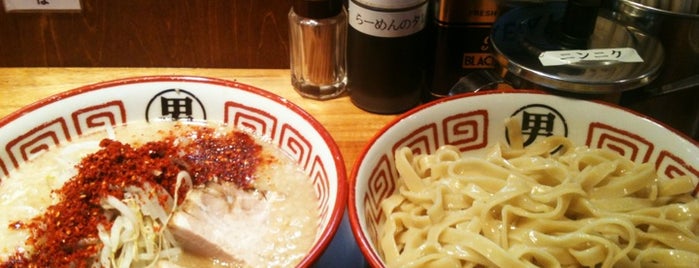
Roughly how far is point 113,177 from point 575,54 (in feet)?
A: 3.16

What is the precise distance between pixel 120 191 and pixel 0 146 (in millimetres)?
319

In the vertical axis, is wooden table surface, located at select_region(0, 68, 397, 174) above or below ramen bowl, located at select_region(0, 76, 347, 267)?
below

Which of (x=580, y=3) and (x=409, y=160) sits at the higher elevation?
(x=580, y=3)

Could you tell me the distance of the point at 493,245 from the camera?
44.3 inches

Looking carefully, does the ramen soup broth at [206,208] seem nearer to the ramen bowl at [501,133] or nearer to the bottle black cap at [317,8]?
the ramen bowl at [501,133]

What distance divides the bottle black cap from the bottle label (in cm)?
8

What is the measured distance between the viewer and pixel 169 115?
1515 millimetres

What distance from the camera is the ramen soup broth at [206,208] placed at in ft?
3.99

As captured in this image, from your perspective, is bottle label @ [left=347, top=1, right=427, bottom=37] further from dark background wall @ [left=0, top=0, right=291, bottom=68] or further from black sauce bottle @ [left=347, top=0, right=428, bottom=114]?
dark background wall @ [left=0, top=0, right=291, bottom=68]

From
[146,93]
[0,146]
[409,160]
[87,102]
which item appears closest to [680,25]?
[409,160]

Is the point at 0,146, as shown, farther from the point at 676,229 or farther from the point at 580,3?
the point at 676,229

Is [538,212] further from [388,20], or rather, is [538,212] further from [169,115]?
[169,115]

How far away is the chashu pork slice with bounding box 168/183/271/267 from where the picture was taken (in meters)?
1.21

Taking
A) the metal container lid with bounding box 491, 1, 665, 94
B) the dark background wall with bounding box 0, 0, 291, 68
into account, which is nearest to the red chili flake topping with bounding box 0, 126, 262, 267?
the dark background wall with bounding box 0, 0, 291, 68
